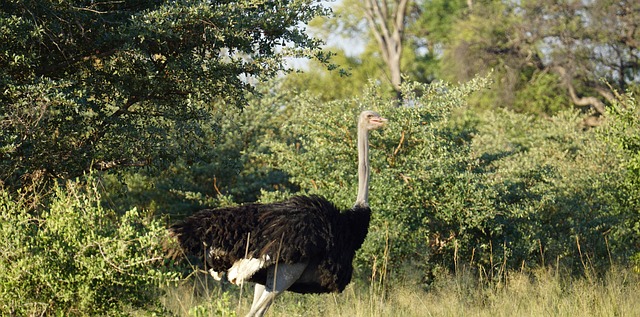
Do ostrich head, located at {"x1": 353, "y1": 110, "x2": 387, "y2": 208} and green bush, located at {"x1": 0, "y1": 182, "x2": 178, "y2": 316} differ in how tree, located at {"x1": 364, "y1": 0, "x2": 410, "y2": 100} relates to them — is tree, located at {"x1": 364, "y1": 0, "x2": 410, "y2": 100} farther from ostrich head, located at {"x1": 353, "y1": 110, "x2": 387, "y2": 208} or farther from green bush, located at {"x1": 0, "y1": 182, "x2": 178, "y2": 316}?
green bush, located at {"x1": 0, "y1": 182, "x2": 178, "y2": 316}

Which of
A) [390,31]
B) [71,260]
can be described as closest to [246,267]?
[71,260]

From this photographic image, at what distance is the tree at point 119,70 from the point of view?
7.32 m

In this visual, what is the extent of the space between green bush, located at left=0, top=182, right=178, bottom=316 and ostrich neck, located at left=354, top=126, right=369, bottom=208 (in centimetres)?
209

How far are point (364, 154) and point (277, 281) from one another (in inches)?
60.4

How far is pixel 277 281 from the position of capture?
270 inches

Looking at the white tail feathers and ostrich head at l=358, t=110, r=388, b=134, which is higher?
ostrich head at l=358, t=110, r=388, b=134

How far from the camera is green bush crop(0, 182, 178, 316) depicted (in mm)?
5598

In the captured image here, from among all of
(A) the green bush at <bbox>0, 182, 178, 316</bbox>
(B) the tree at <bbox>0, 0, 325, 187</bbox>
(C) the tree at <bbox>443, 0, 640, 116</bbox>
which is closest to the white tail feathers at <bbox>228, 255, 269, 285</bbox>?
(A) the green bush at <bbox>0, 182, 178, 316</bbox>

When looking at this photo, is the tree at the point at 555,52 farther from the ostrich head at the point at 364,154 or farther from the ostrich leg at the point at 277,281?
the ostrich leg at the point at 277,281

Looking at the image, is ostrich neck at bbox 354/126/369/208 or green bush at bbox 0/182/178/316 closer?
green bush at bbox 0/182/178/316

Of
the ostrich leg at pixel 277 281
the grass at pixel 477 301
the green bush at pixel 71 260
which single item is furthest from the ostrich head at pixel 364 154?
the green bush at pixel 71 260

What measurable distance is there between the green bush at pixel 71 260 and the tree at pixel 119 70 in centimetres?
152

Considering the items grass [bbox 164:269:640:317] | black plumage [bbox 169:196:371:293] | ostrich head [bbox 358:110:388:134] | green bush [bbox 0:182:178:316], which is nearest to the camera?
green bush [bbox 0:182:178:316]

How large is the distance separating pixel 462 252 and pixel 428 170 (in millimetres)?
1023
